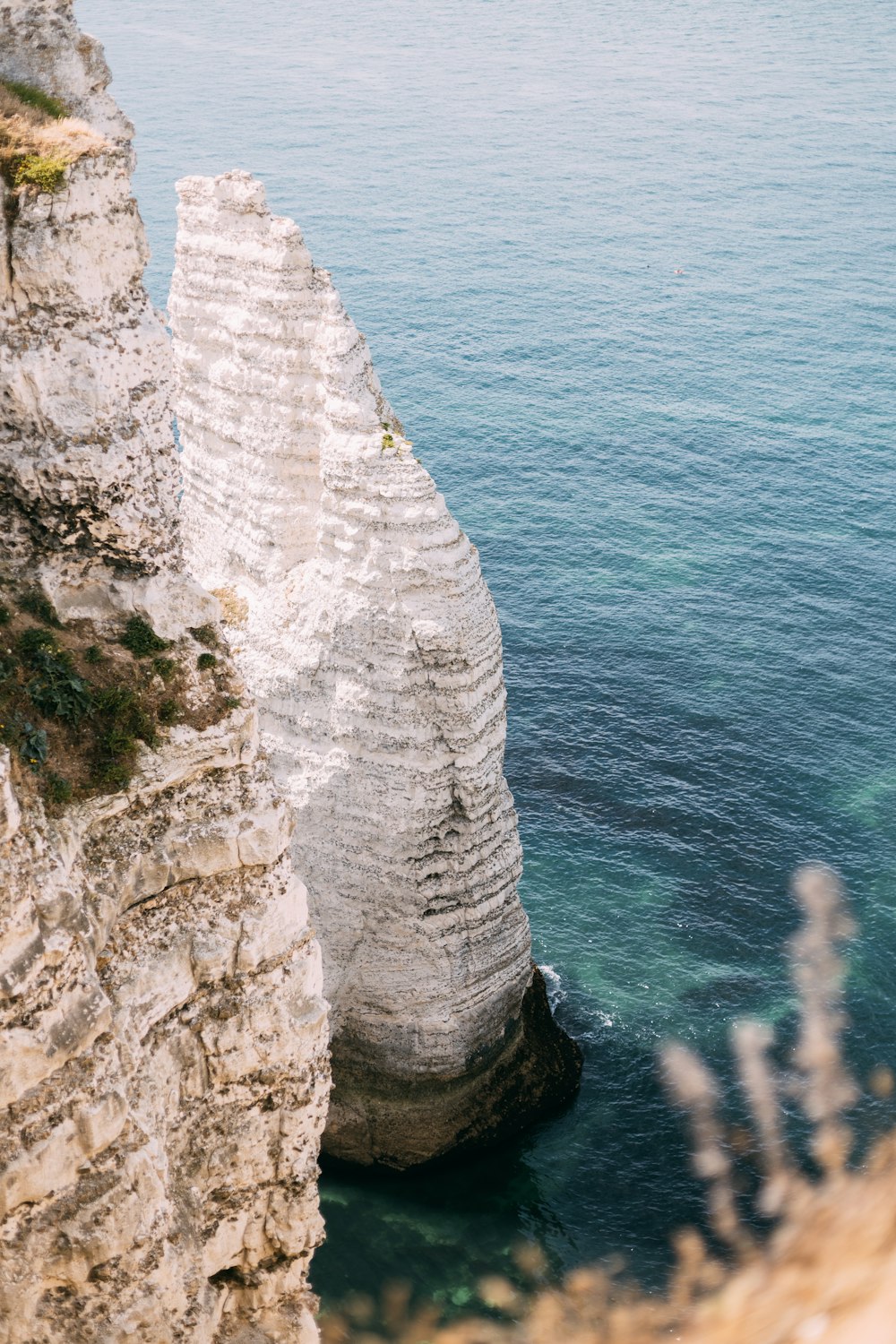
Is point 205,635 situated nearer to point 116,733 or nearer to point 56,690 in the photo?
point 116,733

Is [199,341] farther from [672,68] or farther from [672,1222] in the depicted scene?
[672,68]

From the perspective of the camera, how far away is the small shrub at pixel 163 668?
774 inches

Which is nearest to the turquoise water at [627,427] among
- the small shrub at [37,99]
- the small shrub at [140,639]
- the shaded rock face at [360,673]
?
the shaded rock face at [360,673]

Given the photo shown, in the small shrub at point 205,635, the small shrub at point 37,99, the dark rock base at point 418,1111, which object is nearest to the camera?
the small shrub at point 37,99

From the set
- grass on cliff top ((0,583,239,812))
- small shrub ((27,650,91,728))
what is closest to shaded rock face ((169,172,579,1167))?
grass on cliff top ((0,583,239,812))

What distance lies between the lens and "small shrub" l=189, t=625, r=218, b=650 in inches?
800

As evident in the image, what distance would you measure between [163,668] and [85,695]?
1.43 metres

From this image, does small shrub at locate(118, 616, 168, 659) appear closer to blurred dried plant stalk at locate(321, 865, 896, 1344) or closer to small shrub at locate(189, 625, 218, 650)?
small shrub at locate(189, 625, 218, 650)

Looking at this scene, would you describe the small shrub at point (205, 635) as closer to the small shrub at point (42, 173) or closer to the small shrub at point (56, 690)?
the small shrub at point (56, 690)

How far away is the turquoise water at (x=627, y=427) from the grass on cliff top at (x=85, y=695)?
820 inches

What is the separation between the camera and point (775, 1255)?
4.02 meters

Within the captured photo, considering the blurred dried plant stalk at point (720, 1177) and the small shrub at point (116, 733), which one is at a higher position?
the small shrub at point (116, 733)

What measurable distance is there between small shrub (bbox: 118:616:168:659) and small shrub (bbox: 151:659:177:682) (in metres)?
0.16

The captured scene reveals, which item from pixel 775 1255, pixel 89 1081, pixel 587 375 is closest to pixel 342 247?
pixel 587 375
